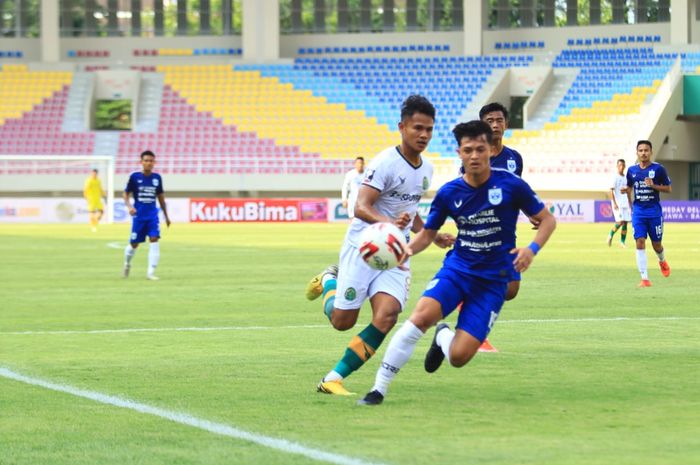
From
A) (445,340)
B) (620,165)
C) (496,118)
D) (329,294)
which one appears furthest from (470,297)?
(620,165)

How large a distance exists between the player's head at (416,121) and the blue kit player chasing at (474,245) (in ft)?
1.48

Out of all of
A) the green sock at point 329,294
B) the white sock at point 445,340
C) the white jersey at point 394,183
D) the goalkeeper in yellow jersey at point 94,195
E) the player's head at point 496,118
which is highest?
the player's head at point 496,118

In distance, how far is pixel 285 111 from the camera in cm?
6238

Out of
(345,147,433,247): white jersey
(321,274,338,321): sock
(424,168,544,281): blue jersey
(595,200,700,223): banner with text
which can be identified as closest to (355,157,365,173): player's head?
(321,274,338,321): sock

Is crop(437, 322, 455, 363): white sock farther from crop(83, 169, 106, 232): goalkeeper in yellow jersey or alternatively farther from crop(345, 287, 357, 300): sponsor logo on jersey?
crop(83, 169, 106, 232): goalkeeper in yellow jersey

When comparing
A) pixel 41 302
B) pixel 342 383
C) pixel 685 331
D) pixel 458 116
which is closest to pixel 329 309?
pixel 342 383

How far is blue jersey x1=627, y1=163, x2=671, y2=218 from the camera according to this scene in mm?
20922

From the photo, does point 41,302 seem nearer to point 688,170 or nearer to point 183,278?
point 183,278

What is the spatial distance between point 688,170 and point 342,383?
53.5 metres

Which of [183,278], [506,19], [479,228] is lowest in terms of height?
[183,278]

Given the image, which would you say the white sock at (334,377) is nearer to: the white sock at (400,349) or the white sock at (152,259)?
the white sock at (400,349)

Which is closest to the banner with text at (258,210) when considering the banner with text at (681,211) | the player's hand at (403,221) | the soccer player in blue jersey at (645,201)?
the banner with text at (681,211)

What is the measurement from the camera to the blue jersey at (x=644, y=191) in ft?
68.6

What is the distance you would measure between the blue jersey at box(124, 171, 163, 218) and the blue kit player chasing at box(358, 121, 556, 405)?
14121 mm
